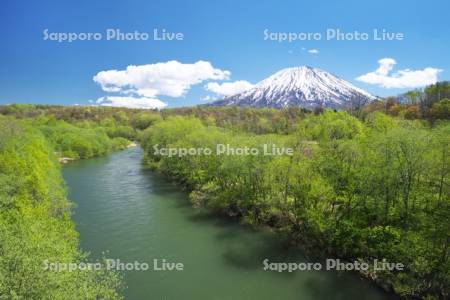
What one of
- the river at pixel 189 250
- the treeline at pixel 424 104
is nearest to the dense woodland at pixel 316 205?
the river at pixel 189 250

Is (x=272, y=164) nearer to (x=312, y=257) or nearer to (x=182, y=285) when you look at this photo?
(x=312, y=257)

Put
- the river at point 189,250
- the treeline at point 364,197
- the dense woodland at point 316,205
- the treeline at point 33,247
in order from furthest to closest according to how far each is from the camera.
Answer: the river at point 189,250
the treeline at point 364,197
the dense woodland at point 316,205
the treeline at point 33,247

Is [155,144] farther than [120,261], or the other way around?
[155,144]

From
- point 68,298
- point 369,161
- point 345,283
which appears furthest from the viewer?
point 369,161

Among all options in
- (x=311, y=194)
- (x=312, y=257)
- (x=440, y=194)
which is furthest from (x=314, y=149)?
(x=440, y=194)

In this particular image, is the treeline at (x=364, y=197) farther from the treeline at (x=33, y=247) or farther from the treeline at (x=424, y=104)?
the treeline at (x=424, y=104)

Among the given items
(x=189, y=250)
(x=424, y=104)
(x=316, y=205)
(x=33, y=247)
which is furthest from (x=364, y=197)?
(x=424, y=104)

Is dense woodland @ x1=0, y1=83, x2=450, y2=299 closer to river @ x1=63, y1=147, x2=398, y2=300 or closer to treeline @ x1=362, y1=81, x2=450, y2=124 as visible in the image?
river @ x1=63, y1=147, x2=398, y2=300
